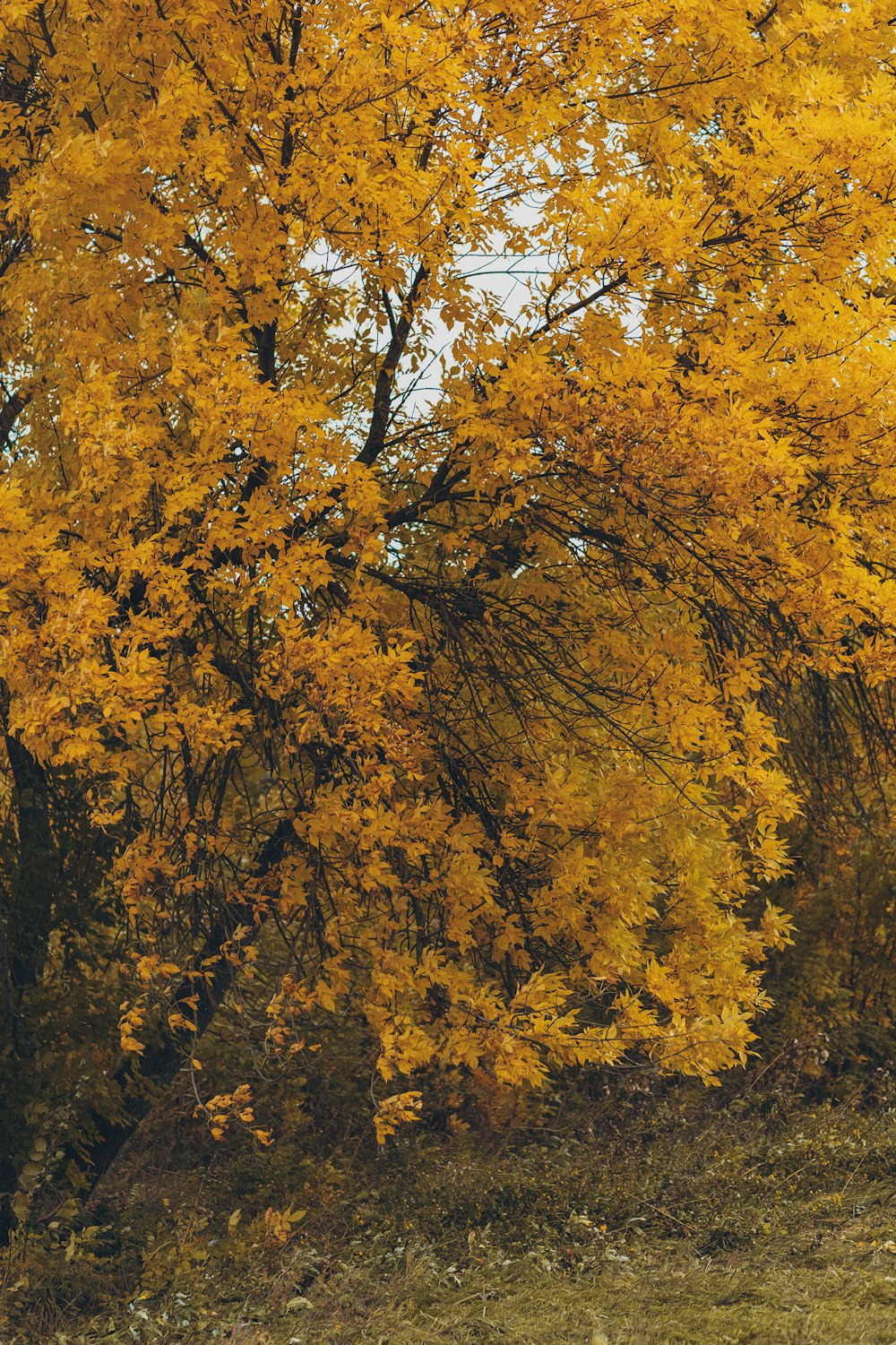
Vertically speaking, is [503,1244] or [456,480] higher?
[456,480]

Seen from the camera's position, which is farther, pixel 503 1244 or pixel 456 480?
pixel 503 1244

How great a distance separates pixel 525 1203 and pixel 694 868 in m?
2.59

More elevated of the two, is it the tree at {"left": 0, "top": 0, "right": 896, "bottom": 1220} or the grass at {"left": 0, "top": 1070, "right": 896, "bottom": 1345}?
the tree at {"left": 0, "top": 0, "right": 896, "bottom": 1220}

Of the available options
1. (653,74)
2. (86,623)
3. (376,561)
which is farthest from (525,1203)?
(653,74)

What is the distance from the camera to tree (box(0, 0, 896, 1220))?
5.08 meters

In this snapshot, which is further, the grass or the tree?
the grass

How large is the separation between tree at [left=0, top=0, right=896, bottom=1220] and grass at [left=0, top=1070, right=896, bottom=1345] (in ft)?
3.73

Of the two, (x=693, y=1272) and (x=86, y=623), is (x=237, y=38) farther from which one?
(x=693, y=1272)

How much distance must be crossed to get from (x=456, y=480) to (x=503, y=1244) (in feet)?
13.2

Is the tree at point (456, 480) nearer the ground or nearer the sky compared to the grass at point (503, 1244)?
nearer the sky

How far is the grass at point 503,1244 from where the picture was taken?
5.66 metres

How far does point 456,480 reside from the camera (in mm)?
6000

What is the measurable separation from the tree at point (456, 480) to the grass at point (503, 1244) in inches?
44.8

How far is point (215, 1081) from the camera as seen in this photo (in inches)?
351
